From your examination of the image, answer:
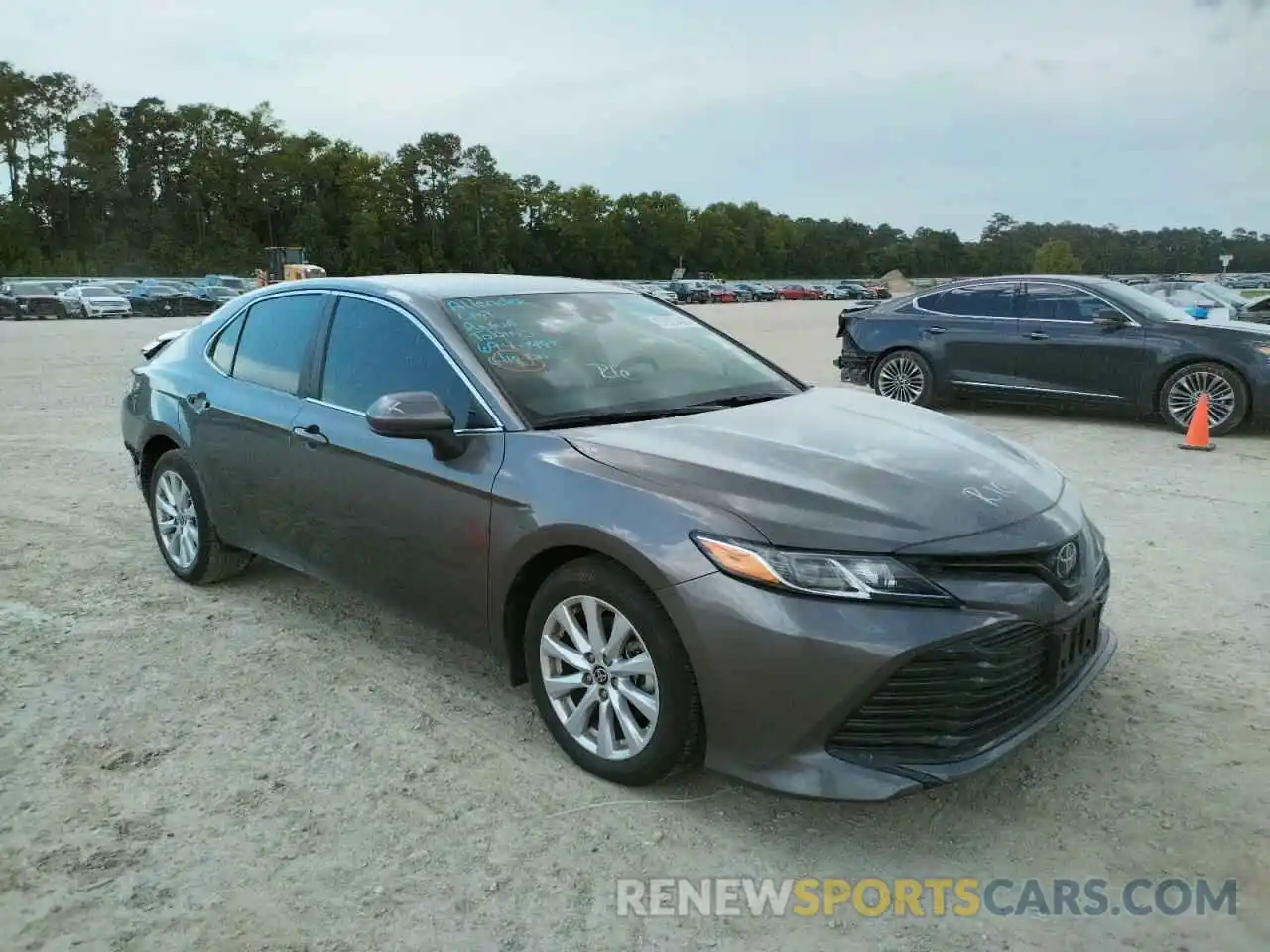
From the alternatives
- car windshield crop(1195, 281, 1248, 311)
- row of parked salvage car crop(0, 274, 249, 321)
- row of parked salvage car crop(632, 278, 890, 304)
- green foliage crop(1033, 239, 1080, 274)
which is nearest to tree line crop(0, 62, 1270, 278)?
green foliage crop(1033, 239, 1080, 274)

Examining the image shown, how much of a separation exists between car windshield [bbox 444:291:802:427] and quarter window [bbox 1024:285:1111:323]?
22.9 feet

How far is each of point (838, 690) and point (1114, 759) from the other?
1272 mm

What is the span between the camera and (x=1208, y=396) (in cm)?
950

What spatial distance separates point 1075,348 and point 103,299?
42356mm

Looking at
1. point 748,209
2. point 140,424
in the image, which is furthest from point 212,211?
point 140,424

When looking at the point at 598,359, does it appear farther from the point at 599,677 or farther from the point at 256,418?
the point at 256,418

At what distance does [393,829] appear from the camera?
3018 millimetres

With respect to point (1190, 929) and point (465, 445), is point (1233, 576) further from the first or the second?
point (465, 445)

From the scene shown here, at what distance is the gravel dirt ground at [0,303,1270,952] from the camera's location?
2.59 meters

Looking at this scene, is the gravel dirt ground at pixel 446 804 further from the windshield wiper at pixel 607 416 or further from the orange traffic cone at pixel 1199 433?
the orange traffic cone at pixel 1199 433

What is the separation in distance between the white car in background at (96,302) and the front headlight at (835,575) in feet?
150

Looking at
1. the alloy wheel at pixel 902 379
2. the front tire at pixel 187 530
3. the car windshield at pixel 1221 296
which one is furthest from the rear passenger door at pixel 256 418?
the car windshield at pixel 1221 296

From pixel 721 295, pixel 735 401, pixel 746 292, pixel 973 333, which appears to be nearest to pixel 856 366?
pixel 973 333

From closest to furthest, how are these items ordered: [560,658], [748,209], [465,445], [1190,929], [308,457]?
[1190,929]
[560,658]
[465,445]
[308,457]
[748,209]
